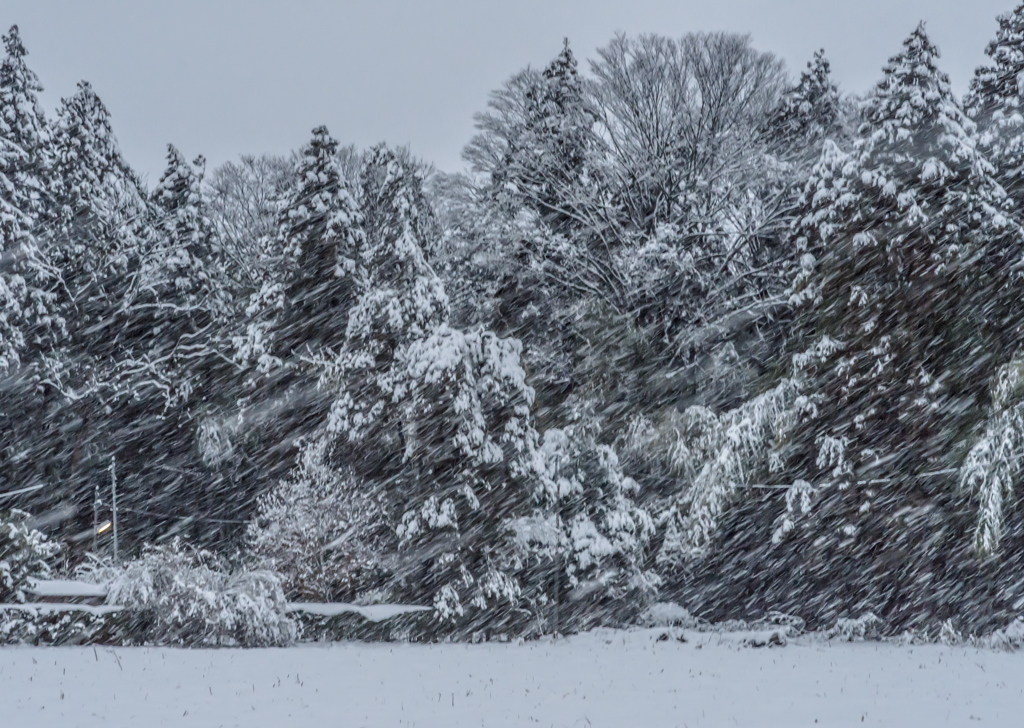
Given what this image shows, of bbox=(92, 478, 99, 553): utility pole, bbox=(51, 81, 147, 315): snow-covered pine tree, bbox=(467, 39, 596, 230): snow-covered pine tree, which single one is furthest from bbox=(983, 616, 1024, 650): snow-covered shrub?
bbox=(51, 81, 147, 315): snow-covered pine tree

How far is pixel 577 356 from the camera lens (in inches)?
822

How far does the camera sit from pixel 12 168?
2161cm

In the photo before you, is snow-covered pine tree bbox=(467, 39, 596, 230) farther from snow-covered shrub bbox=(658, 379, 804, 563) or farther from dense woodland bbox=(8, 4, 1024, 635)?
snow-covered shrub bbox=(658, 379, 804, 563)

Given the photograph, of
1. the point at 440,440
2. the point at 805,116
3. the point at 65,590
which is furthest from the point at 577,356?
the point at 65,590

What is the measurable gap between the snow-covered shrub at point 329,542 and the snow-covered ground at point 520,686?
2745mm

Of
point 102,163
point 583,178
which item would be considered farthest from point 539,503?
point 102,163

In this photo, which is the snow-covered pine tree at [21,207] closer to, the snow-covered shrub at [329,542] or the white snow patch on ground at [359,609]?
the snow-covered shrub at [329,542]

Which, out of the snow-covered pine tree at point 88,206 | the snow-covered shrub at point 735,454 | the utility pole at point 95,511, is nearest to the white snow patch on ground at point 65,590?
the utility pole at point 95,511

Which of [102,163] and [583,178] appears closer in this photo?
[583,178]

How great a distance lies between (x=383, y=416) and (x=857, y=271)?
27.6 ft

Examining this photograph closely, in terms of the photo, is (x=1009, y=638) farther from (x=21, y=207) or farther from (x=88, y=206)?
(x=88, y=206)

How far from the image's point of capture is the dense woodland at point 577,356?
51.1ft

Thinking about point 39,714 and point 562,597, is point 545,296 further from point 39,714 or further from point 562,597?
point 39,714

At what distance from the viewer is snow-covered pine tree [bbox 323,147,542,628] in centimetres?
1650
